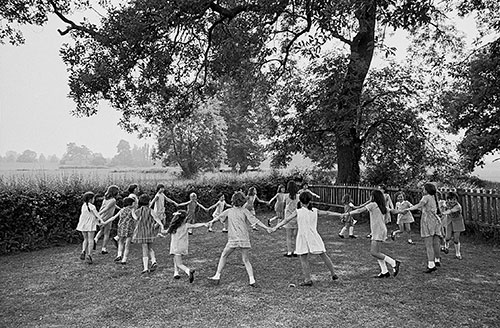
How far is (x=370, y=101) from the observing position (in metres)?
17.8

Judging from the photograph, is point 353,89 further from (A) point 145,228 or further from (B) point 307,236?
(A) point 145,228

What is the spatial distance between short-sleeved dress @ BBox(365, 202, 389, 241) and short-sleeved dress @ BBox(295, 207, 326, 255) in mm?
1254

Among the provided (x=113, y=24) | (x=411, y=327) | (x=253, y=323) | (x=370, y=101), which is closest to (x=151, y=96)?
(x=113, y=24)

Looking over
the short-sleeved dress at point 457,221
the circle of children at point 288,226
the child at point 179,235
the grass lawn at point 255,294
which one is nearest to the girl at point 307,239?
the circle of children at point 288,226

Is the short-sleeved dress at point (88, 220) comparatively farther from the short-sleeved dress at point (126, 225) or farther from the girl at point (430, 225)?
the girl at point (430, 225)

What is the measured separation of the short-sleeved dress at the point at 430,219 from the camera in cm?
814

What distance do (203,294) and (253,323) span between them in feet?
5.49

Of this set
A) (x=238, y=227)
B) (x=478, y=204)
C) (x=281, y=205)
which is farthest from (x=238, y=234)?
(x=478, y=204)

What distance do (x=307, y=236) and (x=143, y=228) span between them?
3.70m

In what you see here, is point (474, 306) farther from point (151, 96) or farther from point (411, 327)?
point (151, 96)

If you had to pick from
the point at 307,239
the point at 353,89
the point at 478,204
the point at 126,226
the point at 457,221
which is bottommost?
the point at 126,226

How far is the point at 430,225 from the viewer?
8.14 meters

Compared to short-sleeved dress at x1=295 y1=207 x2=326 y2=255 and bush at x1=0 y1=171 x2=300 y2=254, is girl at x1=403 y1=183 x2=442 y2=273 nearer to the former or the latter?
short-sleeved dress at x1=295 y1=207 x2=326 y2=255

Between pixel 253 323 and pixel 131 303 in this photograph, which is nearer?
pixel 253 323
